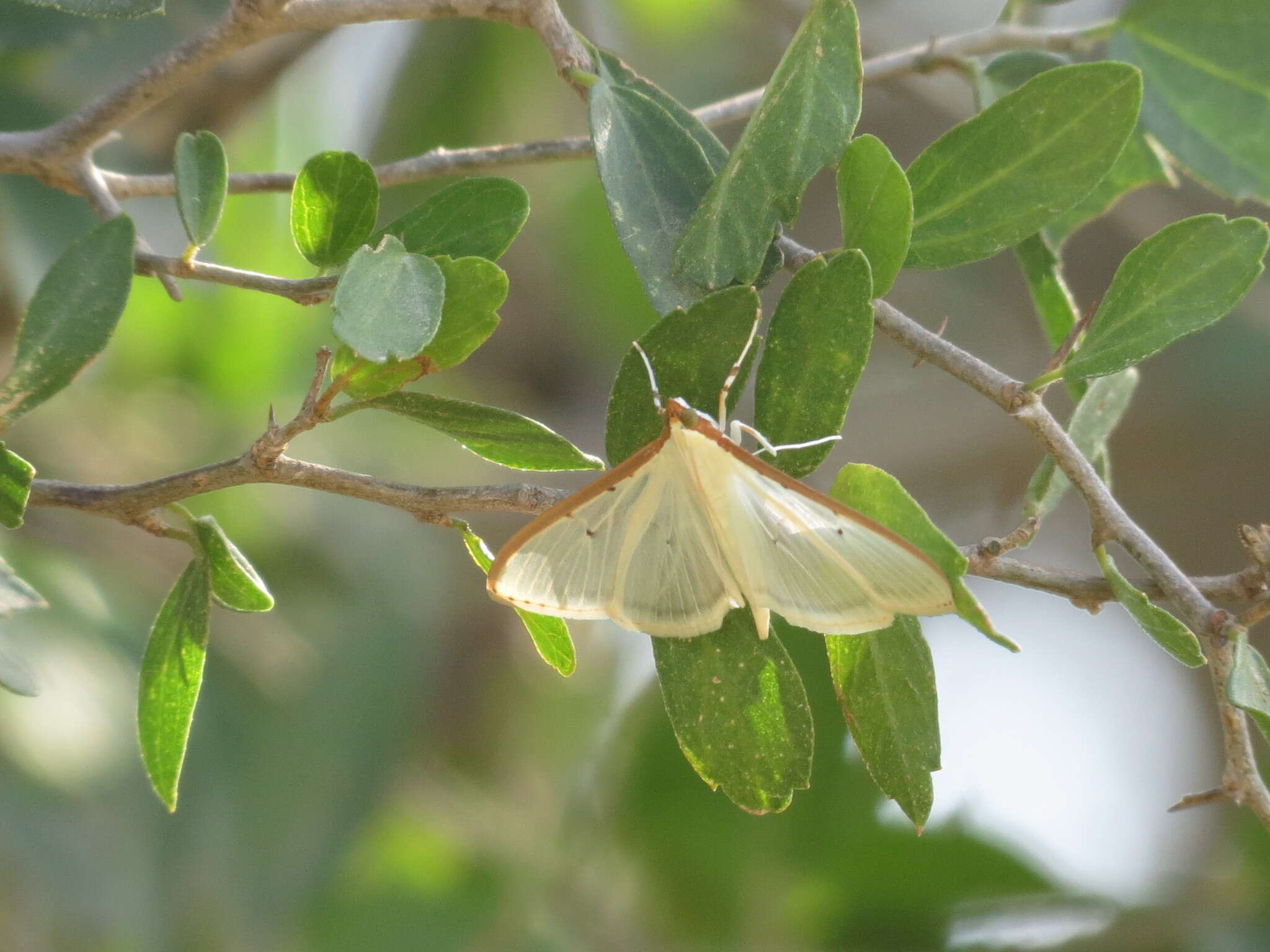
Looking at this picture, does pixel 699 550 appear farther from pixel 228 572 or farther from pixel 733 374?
pixel 228 572

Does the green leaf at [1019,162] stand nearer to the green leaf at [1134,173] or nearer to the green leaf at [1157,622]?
the green leaf at [1157,622]

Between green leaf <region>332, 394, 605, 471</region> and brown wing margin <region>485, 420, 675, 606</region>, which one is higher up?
green leaf <region>332, 394, 605, 471</region>

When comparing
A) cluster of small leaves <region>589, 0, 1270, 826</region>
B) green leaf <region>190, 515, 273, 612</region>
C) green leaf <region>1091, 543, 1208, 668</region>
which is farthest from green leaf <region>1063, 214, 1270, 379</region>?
green leaf <region>190, 515, 273, 612</region>

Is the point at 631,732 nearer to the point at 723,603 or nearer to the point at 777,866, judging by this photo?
the point at 777,866

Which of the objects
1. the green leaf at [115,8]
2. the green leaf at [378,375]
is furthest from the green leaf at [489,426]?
the green leaf at [115,8]

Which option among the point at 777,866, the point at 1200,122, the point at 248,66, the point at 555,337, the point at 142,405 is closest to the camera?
the point at 1200,122

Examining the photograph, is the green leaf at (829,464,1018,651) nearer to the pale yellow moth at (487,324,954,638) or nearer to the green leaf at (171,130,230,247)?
the pale yellow moth at (487,324,954,638)

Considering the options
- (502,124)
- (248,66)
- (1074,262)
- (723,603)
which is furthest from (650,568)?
(1074,262)
